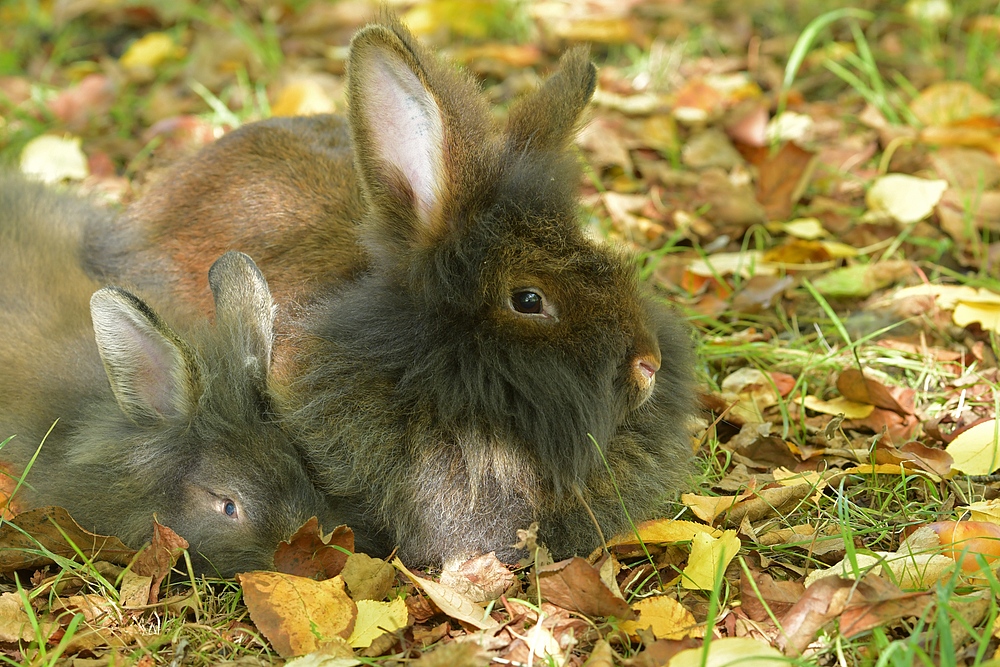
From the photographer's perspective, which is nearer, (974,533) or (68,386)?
(974,533)

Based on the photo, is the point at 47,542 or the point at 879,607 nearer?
the point at 879,607

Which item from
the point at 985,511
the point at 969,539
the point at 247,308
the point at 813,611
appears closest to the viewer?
the point at 813,611

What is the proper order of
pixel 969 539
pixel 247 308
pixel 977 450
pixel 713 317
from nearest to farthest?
1. pixel 969 539
2. pixel 247 308
3. pixel 977 450
4. pixel 713 317

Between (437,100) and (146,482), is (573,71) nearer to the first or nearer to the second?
(437,100)

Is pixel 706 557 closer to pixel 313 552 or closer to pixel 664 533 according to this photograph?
pixel 664 533

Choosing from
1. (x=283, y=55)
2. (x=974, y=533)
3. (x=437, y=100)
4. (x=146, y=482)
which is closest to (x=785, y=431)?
(x=974, y=533)

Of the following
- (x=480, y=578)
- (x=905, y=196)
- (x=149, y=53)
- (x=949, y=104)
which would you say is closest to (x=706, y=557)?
(x=480, y=578)
